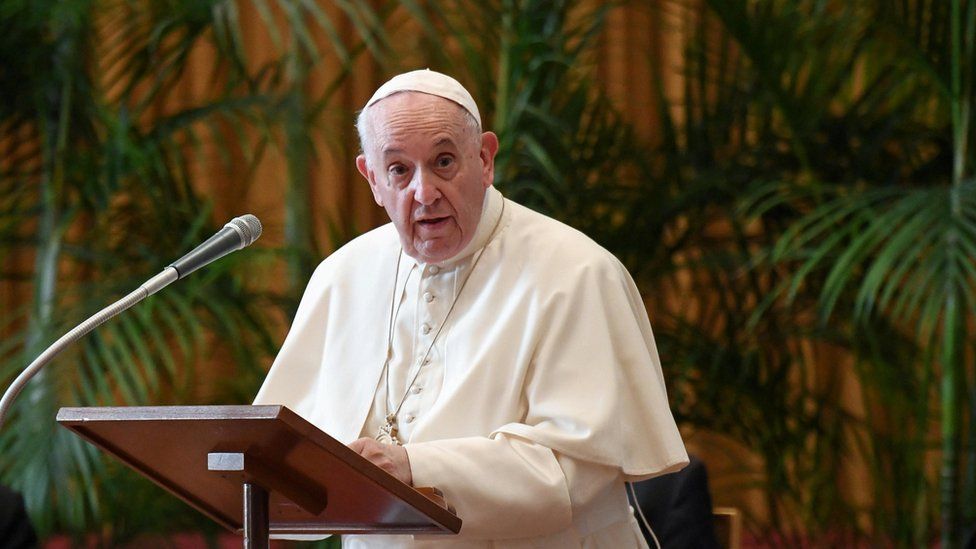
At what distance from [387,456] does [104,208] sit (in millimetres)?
2680

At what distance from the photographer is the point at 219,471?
215cm

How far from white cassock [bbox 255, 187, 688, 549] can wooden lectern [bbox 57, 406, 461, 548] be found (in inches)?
7.0

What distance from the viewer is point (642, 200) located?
15.5 feet

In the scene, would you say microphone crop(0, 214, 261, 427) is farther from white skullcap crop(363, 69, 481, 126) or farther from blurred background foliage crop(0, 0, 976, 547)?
blurred background foliage crop(0, 0, 976, 547)

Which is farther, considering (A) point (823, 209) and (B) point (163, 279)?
(A) point (823, 209)

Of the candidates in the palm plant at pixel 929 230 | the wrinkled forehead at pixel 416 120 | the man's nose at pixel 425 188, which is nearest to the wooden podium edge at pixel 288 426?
the man's nose at pixel 425 188

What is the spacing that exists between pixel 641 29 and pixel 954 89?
1758mm

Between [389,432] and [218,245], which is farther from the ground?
[218,245]

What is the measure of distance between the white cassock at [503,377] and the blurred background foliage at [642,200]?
1.49m

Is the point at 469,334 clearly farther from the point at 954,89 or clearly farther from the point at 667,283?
the point at 667,283

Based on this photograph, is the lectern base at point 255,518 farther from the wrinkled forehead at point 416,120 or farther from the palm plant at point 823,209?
the palm plant at point 823,209

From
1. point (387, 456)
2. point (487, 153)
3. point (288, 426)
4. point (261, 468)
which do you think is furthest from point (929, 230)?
point (288, 426)

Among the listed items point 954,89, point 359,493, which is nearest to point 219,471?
point 359,493

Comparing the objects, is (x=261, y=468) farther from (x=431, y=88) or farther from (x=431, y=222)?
(x=431, y=88)
